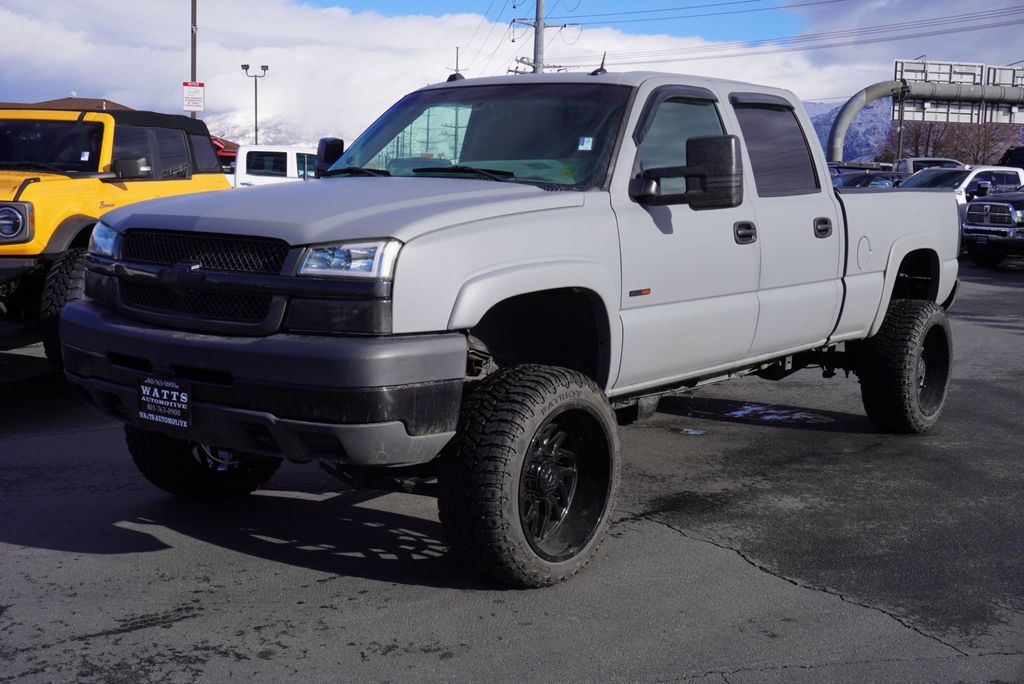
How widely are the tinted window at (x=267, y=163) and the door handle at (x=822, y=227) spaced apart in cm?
1763

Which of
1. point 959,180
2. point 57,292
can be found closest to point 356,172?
point 57,292

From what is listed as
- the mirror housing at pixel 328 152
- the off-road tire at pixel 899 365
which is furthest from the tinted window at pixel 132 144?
the off-road tire at pixel 899 365

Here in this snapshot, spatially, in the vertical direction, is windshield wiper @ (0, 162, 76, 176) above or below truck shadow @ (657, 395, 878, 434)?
above

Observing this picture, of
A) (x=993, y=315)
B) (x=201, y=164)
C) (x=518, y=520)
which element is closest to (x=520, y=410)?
(x=518, y=520)

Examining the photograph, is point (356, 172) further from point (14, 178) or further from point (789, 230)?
point (14, 178)

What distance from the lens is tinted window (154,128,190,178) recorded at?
10039 mm

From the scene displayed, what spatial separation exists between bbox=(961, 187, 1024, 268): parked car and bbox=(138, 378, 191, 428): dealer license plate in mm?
19064

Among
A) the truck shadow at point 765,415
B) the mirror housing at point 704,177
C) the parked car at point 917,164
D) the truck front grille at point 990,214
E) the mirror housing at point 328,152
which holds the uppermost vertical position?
the parked car at point 917,164

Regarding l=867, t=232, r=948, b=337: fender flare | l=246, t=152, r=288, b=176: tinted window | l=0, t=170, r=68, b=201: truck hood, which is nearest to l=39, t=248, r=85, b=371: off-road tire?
l=0, t=170, r=68, b=201: truck hood

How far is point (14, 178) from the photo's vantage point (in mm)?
8594

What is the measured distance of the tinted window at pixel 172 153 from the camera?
32.9 ft

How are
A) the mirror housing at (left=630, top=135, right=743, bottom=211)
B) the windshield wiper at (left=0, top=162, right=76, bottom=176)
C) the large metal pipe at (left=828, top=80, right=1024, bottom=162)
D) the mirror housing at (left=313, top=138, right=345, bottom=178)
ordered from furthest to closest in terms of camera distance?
the large metal pipe at (left=828, top=80, right=1024, bottom=162)
the windshield wiper at (left=0, top=162, right=76, bottom=176)
the mirror housing at (left=313, top=138, right=345, bottom=178)
the mirror housing at (left=630, top=135, right=743, bottom=211)

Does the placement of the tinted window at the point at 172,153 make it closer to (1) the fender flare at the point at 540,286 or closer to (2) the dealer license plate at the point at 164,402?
(2) the dealer license plate at the point at 164,402

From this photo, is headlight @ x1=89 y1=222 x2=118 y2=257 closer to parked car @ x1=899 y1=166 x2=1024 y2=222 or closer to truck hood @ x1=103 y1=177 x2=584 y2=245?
truck hood @ x1=103 y1=177 x2=584 y2=245
